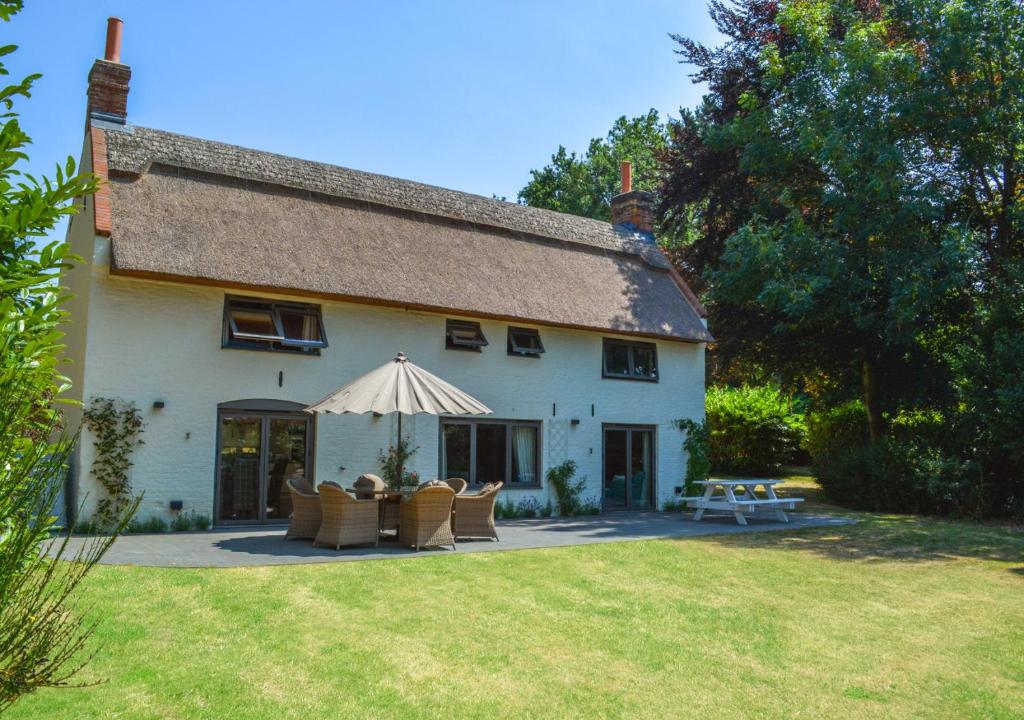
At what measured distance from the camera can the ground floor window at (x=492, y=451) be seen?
1540 centimetres

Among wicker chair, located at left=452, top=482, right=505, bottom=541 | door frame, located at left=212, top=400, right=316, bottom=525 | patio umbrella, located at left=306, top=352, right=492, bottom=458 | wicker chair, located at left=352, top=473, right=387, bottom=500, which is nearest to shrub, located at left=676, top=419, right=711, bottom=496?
wicker chair, located at left=452, top=482, right=505, bottom=541

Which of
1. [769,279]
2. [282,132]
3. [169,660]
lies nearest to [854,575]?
[169,660]

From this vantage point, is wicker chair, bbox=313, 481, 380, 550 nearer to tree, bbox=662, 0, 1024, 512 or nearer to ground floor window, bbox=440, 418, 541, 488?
ground floor window, bbox=440, 418, 541, 488

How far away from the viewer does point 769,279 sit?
1798cm

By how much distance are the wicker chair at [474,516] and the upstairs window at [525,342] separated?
4.69 metres

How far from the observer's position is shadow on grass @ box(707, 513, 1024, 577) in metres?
11.5

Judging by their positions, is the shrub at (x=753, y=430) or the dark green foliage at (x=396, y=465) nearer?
the dark green foliage at (x=396, y=465)

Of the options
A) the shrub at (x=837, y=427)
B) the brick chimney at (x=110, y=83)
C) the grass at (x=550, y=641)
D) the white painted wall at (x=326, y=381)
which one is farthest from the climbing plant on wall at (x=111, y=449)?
the shrub at (x=837, y=427)

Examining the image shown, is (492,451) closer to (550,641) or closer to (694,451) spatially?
(694,451)

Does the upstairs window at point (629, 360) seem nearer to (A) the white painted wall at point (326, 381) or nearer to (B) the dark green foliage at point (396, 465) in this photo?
(A) the white painted wall at point (326, 381)

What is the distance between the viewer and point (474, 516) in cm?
1188

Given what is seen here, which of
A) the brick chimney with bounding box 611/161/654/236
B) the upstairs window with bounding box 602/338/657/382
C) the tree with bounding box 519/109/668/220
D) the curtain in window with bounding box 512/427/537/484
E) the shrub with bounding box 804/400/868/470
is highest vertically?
the tree with bounding box 519/109/668/220

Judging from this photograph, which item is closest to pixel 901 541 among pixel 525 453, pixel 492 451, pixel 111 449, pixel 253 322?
pixel 525 453

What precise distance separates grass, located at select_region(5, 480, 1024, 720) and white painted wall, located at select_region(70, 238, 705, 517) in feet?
14.1
